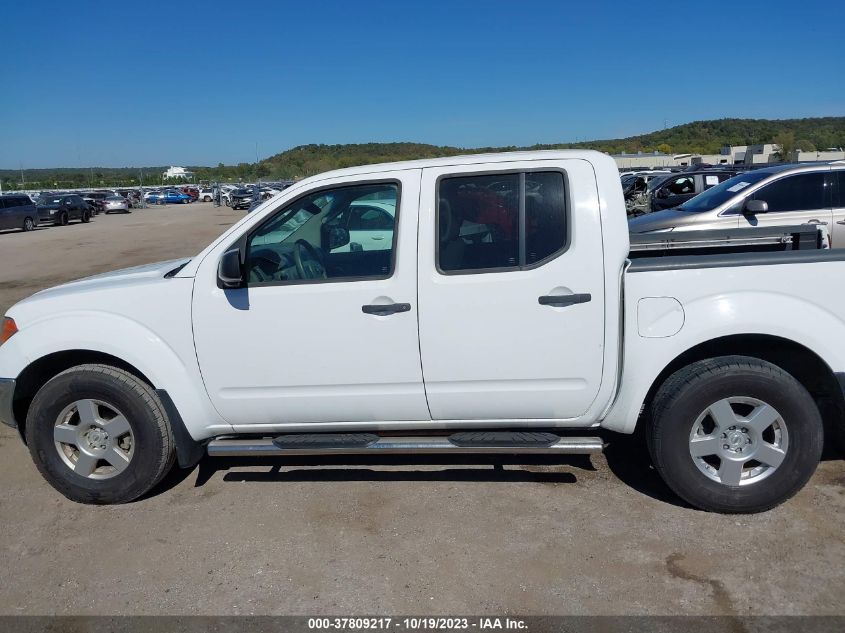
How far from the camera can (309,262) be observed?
157 inches

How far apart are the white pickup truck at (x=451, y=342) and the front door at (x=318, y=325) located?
11 mm

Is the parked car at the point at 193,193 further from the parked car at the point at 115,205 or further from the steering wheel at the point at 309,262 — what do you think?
the steering wheel at the point at 309,262

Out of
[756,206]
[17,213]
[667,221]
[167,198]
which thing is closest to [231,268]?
[756,206]

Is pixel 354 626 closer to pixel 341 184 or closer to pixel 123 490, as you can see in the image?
pixel 123 490

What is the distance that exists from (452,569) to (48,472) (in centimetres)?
249

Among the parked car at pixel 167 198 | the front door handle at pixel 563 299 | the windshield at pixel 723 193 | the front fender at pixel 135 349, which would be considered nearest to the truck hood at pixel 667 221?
the windshield at pixel 723 193

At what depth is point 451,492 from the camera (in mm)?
4219

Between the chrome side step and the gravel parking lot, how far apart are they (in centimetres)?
38

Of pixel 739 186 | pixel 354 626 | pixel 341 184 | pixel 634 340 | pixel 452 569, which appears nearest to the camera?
pixel 354 626

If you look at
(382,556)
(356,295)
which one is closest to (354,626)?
(382,556)

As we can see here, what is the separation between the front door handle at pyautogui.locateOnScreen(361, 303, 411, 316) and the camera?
3738 millimetres

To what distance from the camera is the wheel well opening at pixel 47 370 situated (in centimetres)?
415

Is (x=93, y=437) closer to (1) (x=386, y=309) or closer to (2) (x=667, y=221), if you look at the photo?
(1) (x=386, y=309)

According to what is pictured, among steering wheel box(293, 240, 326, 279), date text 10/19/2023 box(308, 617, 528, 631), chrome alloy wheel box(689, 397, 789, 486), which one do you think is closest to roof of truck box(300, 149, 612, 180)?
steering wheel box(293, 240, 326, 279)
